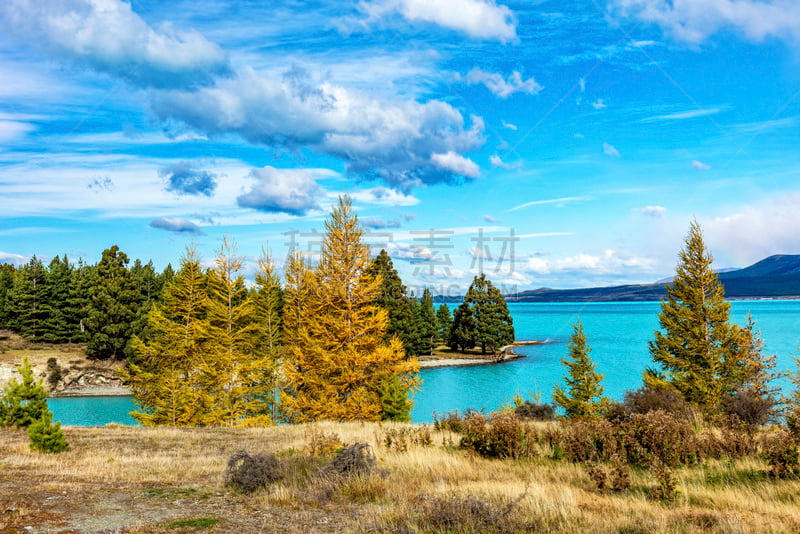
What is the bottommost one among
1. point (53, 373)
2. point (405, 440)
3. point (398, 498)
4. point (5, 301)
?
point (53, 373)

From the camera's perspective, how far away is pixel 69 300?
6719 cm

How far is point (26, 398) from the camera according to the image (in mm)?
15312

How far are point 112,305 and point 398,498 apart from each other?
190ft

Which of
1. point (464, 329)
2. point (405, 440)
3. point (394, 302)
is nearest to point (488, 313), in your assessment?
point (464, 329)

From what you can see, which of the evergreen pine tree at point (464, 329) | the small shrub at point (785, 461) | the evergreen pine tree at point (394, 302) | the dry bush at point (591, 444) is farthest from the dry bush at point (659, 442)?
the evergreen pine tree at point (464, 329)

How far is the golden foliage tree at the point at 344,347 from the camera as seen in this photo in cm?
2397

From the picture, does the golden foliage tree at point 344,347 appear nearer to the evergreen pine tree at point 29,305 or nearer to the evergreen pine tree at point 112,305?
the evergreen pine tree at point 112,305

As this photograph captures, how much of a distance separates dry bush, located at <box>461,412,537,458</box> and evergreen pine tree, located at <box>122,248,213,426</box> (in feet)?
74.6

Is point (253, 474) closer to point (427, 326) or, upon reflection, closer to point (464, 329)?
point (427, 326)

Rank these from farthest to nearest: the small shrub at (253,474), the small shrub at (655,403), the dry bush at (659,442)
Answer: the small shrub at (655,403), the dry bush at (659,442), the small shrub at (253,474)

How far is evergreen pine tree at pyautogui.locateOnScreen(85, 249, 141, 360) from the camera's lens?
54.9 metres

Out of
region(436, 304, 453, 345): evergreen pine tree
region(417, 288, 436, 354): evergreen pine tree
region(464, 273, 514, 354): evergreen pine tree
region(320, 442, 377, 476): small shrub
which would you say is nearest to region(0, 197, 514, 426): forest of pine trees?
region(320, 442, 377, 476): small shrub

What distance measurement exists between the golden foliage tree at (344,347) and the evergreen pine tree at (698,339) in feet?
54.0

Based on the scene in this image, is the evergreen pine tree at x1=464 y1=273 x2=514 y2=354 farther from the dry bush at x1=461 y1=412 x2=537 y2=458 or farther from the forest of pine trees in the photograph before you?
the dry bush at x1=461 y1=412 x2=537 y2=458
